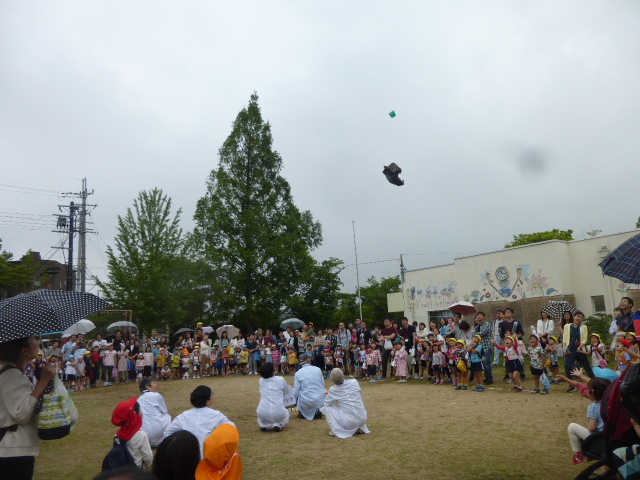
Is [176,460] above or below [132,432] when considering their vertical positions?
above

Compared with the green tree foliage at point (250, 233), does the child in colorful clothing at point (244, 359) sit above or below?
below

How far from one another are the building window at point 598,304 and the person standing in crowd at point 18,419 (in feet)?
81.9

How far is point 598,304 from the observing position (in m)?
23.8

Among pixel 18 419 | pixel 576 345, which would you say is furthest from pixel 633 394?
pixel 576 345

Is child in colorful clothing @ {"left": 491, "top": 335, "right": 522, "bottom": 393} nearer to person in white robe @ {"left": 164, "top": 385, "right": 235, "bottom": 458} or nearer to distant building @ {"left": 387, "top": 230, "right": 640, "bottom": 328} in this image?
person in white robe @ {"left": 164, "top": 385, "right": 235, "bottom": 458}

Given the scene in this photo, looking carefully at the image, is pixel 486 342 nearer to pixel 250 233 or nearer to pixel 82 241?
pixel 250 233

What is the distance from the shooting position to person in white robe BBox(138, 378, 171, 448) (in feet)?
24.9

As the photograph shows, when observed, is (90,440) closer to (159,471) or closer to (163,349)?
(159,471)

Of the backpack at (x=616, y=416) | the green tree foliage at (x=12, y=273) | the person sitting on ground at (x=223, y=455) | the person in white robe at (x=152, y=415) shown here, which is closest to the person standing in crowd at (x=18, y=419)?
the person sitting on ground at (x=223, y=455)

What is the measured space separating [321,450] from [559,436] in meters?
3.56

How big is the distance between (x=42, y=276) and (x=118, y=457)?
41.8 m

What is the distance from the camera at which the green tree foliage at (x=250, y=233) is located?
107ft

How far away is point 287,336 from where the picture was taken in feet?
→ 66.6

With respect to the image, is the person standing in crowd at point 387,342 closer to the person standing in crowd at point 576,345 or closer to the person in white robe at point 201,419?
the person standing in crowd at point 576,345
